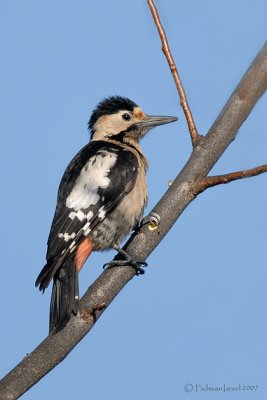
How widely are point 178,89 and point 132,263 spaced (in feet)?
2.88

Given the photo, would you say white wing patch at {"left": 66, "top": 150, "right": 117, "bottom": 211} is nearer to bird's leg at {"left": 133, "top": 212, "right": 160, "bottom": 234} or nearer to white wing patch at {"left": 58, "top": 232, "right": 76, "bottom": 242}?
white wing patch at {"left": 58, "top": 232, "right": 76, "bottom": 242}

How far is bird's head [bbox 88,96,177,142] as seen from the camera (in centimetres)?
524

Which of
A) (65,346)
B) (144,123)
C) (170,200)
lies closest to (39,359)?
(65,346)

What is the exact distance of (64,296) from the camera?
137 inches

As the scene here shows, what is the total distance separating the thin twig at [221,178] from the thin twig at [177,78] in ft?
0.72

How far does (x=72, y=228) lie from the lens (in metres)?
4.00

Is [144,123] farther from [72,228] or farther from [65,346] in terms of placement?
[65,346]

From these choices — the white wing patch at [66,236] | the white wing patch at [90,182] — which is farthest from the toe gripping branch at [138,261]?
the white wing patch at [90,182]

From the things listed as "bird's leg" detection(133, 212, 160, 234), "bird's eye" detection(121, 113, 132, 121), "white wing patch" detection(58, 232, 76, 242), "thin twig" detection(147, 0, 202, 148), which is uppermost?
"bird's eye" detection(121, 113, 132, 121)

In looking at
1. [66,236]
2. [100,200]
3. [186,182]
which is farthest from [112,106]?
[186,182]

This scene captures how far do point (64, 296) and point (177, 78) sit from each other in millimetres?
1303

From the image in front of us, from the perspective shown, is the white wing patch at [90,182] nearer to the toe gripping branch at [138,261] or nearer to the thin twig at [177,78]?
the toe gripping branch at [138,261]

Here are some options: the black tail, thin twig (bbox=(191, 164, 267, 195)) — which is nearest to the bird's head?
the black tail

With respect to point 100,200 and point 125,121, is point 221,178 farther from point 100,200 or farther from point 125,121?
point 125,121
